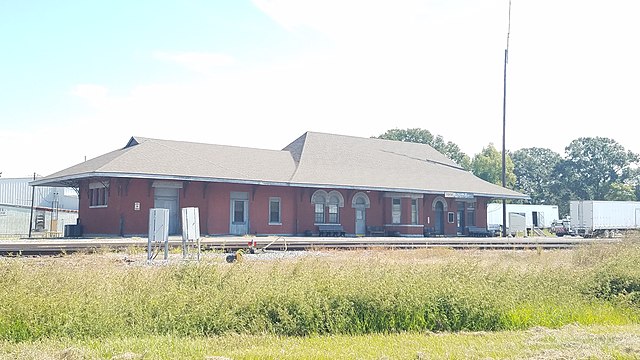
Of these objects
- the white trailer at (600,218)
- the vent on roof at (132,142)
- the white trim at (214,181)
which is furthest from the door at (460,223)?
the vent on roof at (132,142)

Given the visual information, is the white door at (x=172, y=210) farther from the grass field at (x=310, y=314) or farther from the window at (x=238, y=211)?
the grass field at (x=310, y=314)

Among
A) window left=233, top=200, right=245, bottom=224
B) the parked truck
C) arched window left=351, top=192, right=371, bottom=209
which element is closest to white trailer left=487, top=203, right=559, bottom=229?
the parked truck

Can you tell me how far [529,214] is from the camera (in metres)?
61.7

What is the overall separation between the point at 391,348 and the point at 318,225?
2829 cm

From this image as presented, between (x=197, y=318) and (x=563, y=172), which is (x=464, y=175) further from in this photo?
(x=563, y=172)

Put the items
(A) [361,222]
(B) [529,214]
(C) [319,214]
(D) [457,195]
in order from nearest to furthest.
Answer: (C) [319,214]
(A) [361,222]
(D) [457,195]
(B) [529,214]

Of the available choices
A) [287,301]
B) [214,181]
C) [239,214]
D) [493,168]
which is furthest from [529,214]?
[287,301]

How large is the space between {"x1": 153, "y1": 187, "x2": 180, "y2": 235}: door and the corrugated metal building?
11.3 metres

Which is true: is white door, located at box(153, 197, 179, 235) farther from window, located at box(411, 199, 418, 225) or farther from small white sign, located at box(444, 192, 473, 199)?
small white sign, located at box(444, 192, 473, 199)

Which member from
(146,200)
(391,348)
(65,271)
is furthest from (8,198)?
(391,348)

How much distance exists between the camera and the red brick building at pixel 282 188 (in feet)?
101

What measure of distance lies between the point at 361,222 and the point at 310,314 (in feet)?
96.0

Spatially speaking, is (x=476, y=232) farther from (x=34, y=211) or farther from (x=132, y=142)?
(x=34, y=211)

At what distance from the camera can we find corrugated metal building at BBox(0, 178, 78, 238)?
45281 mm
